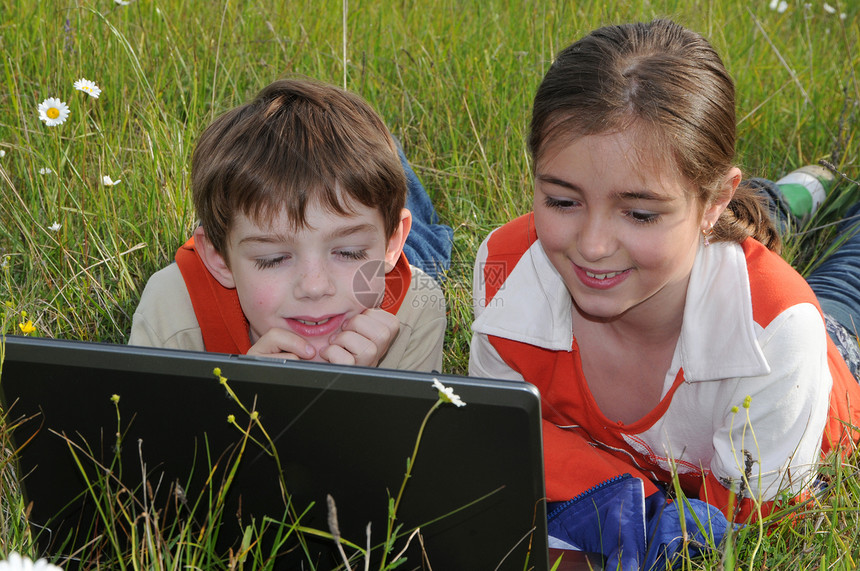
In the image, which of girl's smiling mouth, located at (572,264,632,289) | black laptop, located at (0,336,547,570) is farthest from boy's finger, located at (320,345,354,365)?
black laptop, located at (0,336,547,570)

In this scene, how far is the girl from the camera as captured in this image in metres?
1.60

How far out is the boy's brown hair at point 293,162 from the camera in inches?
71.4

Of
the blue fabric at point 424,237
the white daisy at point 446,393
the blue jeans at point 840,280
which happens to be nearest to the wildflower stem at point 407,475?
the white daisy at point 446,393

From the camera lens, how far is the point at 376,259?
6.29 ft

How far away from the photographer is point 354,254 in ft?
6.15

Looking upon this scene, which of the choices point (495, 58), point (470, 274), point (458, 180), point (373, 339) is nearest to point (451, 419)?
point (373, 339)

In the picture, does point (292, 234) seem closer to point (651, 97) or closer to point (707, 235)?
point (651, 97)

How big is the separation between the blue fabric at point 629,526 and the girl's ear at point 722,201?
0.55 meters

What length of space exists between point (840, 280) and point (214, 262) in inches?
73.7

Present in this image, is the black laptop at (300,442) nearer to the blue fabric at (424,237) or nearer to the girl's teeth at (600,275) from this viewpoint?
the girl's teeth at (600,275)

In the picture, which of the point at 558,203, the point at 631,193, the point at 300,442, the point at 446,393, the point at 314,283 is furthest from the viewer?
the point at 314,283

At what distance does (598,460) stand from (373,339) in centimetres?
57

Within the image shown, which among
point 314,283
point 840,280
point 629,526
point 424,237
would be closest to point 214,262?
point 314,283

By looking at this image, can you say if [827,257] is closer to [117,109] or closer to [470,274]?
[470,274]
